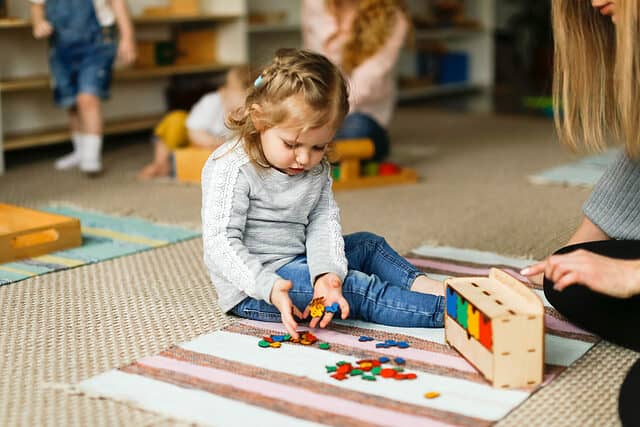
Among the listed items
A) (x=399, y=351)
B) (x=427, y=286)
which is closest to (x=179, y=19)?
(x=427, y=286)

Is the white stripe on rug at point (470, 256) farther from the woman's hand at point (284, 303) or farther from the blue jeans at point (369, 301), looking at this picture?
the woman's hand at point (284, 303)

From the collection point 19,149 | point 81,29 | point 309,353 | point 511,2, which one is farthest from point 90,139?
point 511,2

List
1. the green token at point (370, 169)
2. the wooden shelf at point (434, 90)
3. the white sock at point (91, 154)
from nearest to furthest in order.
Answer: the green token at point (370, 169) → the white sock at point (91, 154) → the wooden shelf at point (434, 90)

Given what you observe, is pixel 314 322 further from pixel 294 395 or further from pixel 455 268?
pixel 455 268

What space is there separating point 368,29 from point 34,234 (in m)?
1.27

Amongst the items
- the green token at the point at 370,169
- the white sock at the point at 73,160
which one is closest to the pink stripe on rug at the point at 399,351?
the green token at the point at 370,169


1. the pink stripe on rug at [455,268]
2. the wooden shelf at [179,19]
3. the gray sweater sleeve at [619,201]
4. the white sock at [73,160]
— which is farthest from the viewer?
the wooden shelf at [179,19]

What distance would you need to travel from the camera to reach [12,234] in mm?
1740

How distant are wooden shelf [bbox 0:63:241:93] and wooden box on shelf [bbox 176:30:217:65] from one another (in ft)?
0.17

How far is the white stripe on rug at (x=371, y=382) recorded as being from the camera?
1.07m

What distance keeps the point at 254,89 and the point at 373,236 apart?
1.15 feet

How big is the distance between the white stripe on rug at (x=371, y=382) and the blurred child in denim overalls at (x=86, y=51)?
5.04 feet

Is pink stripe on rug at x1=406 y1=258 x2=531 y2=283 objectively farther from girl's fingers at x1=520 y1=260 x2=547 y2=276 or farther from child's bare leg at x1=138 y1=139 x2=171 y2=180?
child's bare leg at x1=138 y1=139 x2=171 y2=180

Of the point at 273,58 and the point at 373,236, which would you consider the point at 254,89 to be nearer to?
the point at 273,58
